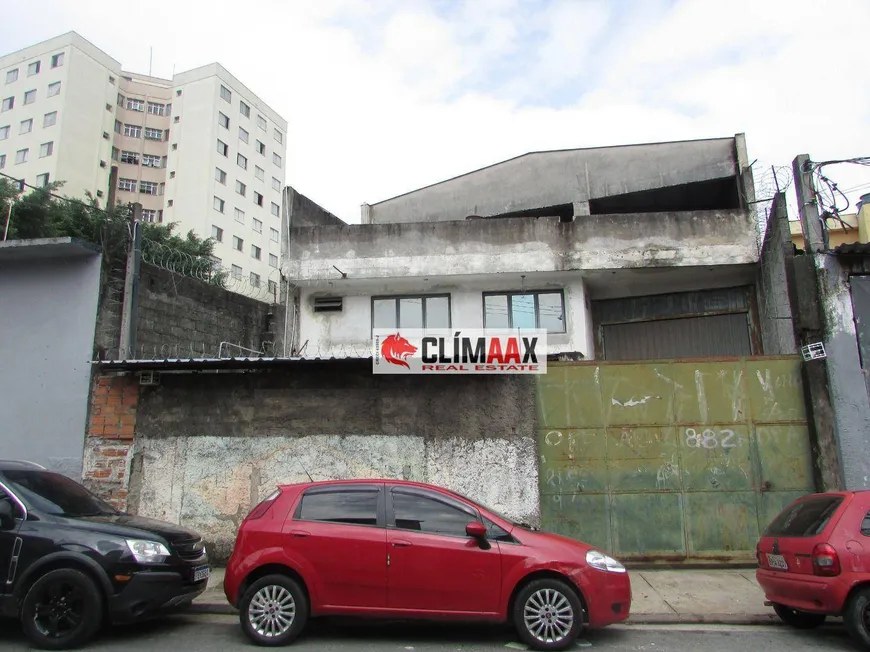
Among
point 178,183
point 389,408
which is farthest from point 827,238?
point 178,183

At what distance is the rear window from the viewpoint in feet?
19.0

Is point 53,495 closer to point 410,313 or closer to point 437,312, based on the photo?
point 410,313

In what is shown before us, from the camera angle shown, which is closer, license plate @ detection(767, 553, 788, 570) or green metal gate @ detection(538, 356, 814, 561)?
license plate @ detection(767, 553, 788, 570)

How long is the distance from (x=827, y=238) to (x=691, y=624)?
21.0 ft

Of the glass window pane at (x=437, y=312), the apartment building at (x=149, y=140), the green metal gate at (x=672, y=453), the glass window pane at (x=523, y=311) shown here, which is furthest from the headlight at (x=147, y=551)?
the apartment building at (x=149, y=140)

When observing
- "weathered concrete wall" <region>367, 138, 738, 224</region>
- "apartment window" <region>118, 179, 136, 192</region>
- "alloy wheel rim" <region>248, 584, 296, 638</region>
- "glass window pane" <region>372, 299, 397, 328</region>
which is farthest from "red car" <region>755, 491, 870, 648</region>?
"apartment window" <region>118, 179, 136, 192</region>

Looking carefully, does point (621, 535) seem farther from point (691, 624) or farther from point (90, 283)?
point (90, 283)

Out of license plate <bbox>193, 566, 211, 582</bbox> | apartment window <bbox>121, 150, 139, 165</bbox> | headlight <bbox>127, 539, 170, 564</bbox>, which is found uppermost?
apartment window <bbox>121, 150, 139, 165</bbox>

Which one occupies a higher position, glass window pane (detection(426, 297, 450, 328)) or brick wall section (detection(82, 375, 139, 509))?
glass window pane (detection(426, 297, 450, 328))

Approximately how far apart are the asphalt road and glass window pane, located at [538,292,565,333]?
8562 mm

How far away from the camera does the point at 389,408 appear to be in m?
9.22

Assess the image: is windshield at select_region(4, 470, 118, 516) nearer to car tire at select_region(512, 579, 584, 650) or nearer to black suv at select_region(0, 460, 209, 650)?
black suv at select_region(0, 460, 209, 650)

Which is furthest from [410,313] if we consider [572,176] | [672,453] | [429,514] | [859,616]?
[859,616]

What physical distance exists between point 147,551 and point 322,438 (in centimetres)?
353
